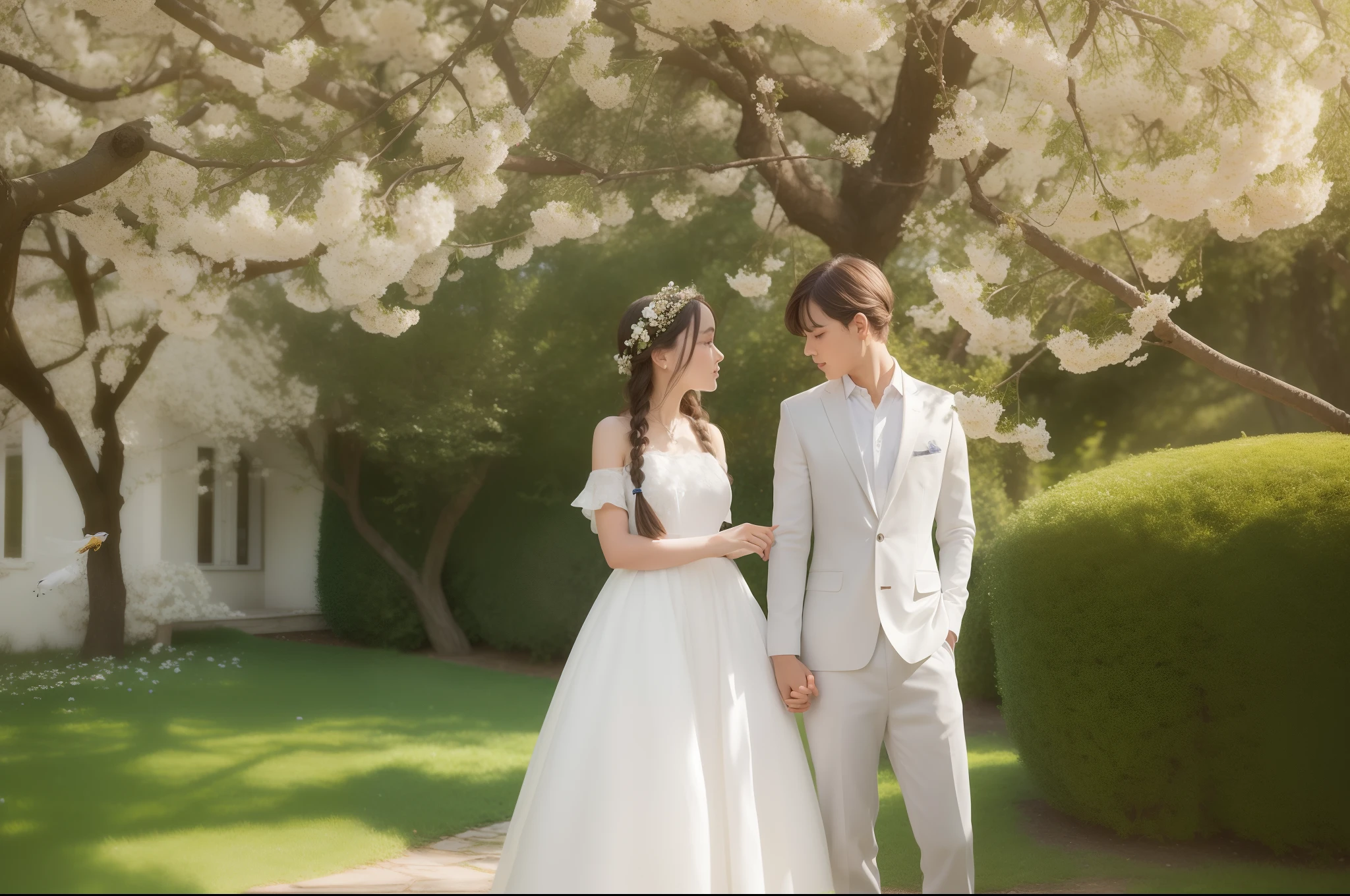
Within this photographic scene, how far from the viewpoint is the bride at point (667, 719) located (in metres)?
3.30

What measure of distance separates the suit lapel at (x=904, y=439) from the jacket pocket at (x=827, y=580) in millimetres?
229

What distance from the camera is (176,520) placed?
50.1 feet

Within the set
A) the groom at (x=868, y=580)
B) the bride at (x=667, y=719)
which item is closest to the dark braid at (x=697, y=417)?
the bride at (x=667, y=719)

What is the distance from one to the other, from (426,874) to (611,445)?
2.47 meters

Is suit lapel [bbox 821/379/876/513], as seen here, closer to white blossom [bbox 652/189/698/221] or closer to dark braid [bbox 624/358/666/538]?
dark braid [bbox 624/358/666/538]

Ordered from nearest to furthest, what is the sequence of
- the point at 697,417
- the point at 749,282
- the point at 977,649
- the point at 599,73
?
the point at 697,417, the point at 599,73, the point at 749,282, the point at 977,649

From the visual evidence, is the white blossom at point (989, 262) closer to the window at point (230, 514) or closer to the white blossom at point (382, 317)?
the white blossom at point (382, 317)

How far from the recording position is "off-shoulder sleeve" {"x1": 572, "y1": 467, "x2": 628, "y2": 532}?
148 inches

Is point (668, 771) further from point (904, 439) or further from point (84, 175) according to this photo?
point (84, 175)

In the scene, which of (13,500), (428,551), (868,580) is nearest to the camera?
(868,580)

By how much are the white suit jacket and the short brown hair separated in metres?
0.24

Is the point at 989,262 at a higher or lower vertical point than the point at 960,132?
lower

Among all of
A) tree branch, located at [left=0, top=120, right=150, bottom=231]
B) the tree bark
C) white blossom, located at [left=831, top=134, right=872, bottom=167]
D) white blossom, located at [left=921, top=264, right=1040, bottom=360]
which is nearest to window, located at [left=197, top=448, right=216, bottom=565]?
the tree bark

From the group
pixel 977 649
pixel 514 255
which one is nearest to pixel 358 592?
pixel 977 649
